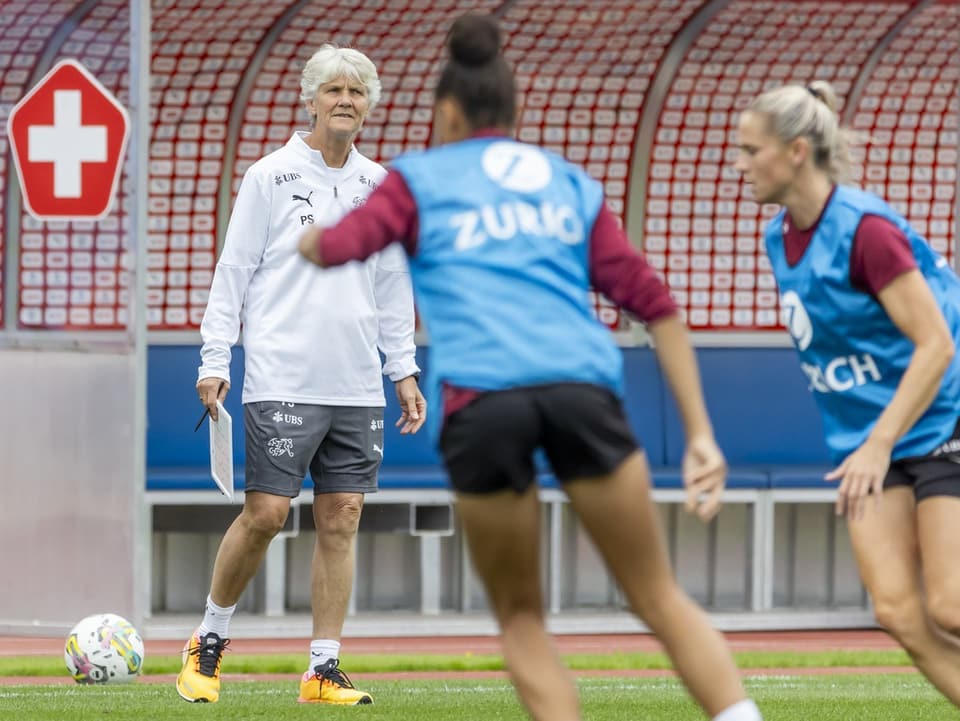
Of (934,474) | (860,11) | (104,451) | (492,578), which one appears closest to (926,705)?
(934,474)

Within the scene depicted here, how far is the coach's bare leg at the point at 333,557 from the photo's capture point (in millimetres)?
5996

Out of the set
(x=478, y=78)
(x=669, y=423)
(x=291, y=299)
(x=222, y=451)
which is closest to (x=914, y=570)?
(x=478, y=78)

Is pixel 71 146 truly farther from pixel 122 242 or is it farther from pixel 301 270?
pixel 301 270

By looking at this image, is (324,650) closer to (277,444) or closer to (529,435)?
(277,444)

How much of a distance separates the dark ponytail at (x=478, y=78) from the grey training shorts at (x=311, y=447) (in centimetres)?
240

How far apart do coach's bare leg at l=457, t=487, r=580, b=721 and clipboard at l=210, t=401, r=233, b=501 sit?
2.41 m

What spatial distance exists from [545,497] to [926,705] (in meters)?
2.75

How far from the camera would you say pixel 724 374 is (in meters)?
9.53

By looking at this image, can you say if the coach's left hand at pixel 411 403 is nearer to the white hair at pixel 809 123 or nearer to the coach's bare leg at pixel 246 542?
the coach's bare leg at pixel 246 542

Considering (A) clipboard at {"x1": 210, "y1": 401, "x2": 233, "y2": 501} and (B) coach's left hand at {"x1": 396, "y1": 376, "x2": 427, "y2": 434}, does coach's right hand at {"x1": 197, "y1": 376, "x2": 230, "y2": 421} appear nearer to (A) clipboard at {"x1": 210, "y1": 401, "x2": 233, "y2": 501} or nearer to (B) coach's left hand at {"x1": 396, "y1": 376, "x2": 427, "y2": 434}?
(A) clipboard at {"x1": 210, "y1": 401, "x2": 233, "y2": 501}

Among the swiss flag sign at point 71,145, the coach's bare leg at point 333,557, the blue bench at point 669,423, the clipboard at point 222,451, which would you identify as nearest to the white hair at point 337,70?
the clipboard at point 222,451

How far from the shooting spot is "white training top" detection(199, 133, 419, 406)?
19.3 ft

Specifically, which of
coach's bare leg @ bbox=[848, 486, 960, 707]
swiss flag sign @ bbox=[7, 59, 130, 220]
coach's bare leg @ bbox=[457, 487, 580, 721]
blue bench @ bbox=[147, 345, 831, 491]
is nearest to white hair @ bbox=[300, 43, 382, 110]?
swiss flag sign @ bbox=[7, 59, 130, 220]

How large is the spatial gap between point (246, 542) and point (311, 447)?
34cm
